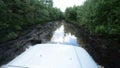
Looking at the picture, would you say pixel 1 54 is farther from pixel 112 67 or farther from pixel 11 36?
pixel 112 67

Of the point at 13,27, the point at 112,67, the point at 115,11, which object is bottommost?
the point at 112,67

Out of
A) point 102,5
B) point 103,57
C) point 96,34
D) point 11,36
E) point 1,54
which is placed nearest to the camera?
point 1,54

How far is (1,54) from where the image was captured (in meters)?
9.41

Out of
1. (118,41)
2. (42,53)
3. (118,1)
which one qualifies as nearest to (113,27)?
(118,41)

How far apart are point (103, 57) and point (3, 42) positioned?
659 cm

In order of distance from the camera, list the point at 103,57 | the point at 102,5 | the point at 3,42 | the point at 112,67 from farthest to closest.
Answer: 1. the point at 102,5
2. the point at 3,42
3. the point at 103,57
4. the point at 112,67

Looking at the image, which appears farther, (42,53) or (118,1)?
(118,1)

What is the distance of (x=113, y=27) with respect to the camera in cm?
1452

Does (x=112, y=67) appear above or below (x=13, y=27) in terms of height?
below

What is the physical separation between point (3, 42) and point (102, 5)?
30.7 feet

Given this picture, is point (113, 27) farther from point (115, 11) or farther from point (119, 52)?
point (119, 52)

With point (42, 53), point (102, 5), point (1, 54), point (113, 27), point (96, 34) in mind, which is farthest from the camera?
point (96, 34)

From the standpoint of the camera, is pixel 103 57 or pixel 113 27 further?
pixel 113 27

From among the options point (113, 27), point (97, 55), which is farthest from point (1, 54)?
point (113, 27)
